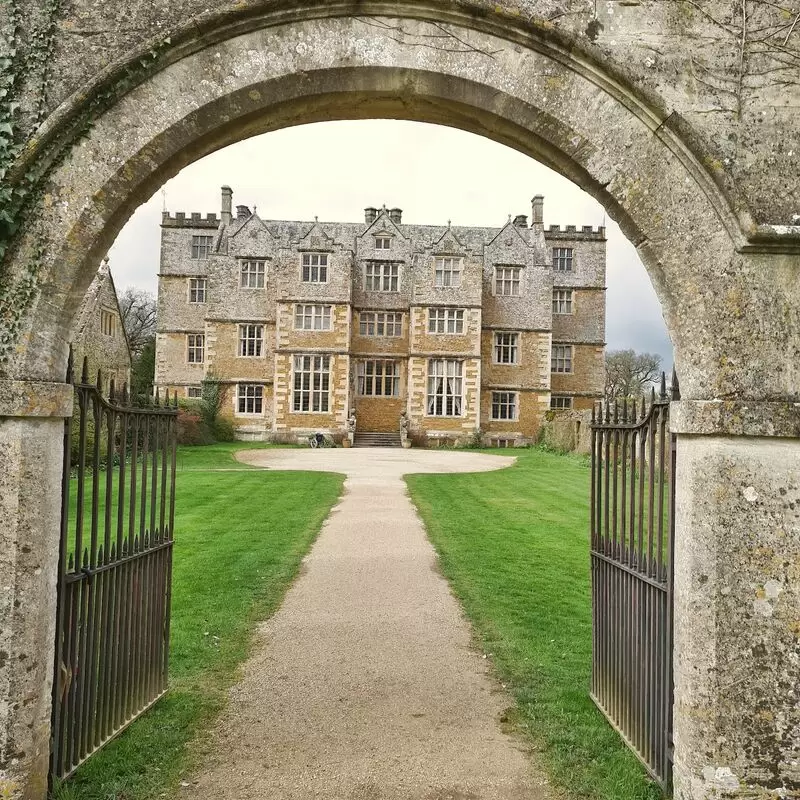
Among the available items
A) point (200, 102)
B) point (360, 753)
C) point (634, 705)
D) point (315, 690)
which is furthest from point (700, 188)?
point (315, 690)

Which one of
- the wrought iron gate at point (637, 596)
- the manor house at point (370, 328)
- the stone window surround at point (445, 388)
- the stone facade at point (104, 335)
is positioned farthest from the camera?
the stone window surround at point (445, 388)

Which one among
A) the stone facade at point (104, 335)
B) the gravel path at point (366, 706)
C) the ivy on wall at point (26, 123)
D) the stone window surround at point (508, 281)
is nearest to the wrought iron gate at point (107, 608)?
the ivy on wall at point (26, 123)

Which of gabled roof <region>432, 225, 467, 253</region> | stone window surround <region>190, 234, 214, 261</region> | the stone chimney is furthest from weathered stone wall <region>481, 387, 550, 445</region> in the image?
stone window surround <region>190, 234, 214, 261</region>

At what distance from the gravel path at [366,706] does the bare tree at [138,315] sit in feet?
157

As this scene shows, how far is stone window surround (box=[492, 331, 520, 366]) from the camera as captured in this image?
3497 centimetres

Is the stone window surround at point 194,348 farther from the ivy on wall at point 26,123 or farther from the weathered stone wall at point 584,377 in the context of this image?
the ivy on wall at point 26,123

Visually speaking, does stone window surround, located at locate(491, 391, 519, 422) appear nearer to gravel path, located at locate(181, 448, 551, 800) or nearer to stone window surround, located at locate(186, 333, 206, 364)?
stone window surround, located at locate(186, 333, 206, 364)

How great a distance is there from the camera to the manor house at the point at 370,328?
33.3 metres

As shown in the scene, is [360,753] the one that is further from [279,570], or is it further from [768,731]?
[279,570]

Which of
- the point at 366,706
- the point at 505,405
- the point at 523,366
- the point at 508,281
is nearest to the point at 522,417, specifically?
the point at 505,405

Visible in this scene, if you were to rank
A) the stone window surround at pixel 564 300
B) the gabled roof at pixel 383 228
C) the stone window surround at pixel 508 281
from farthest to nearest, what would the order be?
1. the stone window surround at pixel 564 300
2. the stone window surround at pixel 508 281
3. the gabled roof at pixel 383 228

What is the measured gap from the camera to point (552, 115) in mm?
3607

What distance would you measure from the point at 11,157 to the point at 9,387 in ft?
3.49

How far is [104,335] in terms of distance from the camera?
27.3m
